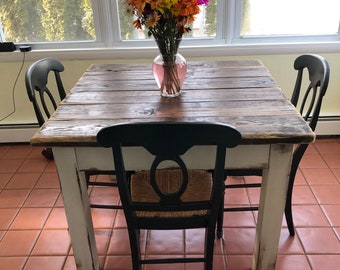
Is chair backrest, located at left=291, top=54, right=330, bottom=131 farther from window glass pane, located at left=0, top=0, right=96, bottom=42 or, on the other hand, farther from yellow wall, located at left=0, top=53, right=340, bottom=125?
window glass pane, located at left=0, top=0, right=96, bottom=42

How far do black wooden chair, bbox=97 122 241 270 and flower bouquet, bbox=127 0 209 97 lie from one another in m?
0.38

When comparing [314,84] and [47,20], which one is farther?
[47,20]

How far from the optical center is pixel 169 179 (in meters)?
1.51

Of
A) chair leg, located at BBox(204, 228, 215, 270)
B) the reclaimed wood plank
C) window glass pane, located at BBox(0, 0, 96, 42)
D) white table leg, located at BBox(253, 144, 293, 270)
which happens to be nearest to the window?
window glass pane, located at BBox(0, 0, 96, 42)

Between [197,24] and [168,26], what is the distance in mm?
1257

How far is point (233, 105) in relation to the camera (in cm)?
139

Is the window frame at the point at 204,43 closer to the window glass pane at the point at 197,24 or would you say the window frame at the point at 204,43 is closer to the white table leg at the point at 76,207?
the window glass pane at the point at 197,24

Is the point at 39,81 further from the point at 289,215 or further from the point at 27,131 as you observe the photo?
the point at 289,215

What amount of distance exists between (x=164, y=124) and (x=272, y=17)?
1.82 metres

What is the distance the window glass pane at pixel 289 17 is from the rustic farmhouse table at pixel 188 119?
94cm

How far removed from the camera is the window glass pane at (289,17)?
7.95 feet

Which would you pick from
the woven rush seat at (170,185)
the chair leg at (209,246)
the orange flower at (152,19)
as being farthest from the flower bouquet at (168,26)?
the chair leg at (209,246)

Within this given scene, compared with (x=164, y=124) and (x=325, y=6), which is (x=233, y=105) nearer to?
(x=164, y=124)

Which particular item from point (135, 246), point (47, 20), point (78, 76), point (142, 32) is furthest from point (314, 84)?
point (47, 20)
